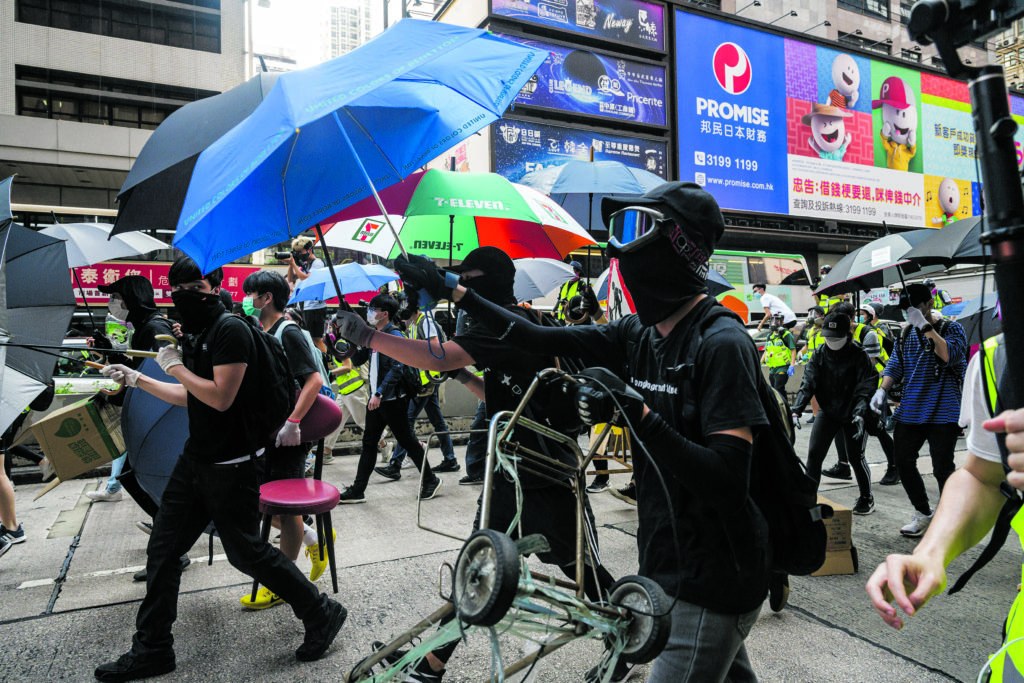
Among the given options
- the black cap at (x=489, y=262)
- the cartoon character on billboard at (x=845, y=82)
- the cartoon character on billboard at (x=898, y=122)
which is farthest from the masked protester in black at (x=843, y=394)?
the cartoon character on billboard at (x=898, y=122)

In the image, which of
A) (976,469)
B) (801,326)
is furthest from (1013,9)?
(801,326)

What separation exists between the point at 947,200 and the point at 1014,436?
3501 cm

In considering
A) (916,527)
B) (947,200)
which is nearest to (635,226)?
(916,527)

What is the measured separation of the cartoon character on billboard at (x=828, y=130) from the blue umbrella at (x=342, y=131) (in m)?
27.0

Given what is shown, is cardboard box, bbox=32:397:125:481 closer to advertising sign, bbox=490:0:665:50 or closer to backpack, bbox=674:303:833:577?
backpack, bbox=674:303:833:577

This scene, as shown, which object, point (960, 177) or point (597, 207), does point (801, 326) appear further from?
point (960, 177)

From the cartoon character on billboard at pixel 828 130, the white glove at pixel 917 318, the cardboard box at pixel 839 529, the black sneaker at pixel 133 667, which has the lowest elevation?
the black sneaker at pixel 133 667

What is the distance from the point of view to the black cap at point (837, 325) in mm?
6191

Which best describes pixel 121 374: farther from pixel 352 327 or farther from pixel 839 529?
pixel 839 529

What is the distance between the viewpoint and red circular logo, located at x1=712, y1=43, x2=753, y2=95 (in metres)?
25.0

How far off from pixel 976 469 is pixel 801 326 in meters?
14.3

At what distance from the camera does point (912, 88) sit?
1160 inches

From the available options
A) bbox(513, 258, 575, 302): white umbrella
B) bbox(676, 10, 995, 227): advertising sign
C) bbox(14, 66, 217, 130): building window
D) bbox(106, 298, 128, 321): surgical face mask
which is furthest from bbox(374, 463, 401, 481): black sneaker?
bbox(14, 66, 217, 130): building window

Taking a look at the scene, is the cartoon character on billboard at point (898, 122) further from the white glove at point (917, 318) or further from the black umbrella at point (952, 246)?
the white glove at point (917, 318)
